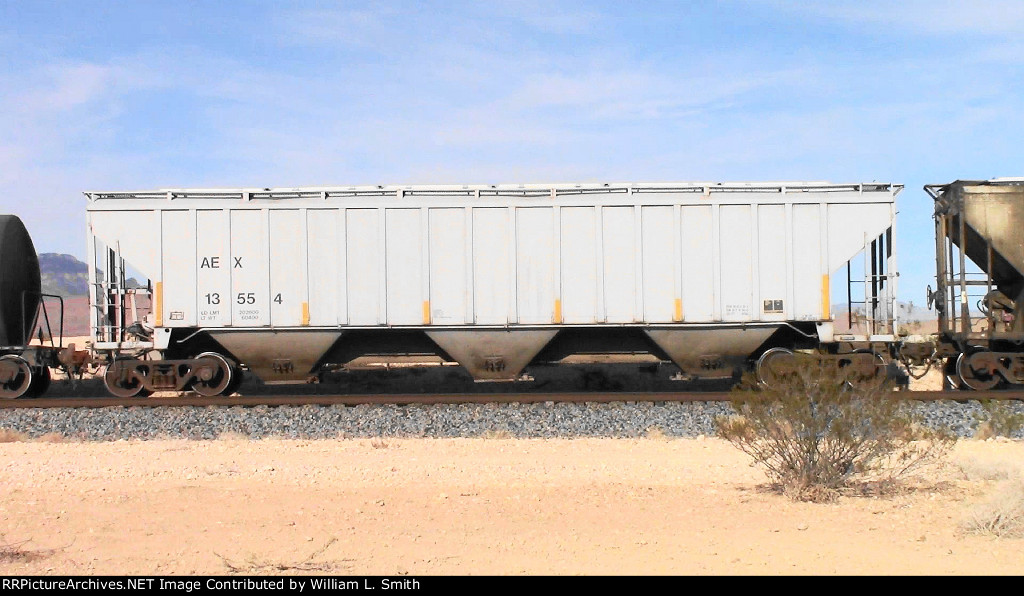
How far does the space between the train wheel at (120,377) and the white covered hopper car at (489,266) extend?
0.03 metres

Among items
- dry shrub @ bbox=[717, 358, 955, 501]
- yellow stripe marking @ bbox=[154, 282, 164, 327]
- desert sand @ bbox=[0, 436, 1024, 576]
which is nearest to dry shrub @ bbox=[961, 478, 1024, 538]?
desert sand @ bbox=[0, 436, 1024, 576]

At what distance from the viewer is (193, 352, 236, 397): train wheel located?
15.2 m

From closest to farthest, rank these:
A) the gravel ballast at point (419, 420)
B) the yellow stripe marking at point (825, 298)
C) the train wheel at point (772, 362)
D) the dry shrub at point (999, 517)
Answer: the dry shrub at point (999, 517) → the gravel ballast at point (419, 420) → the train wheel at point (772, 362) → the yellow stripe marking at point (825, 298)

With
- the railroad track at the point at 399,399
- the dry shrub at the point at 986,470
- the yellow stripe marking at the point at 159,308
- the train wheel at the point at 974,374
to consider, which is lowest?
the dry shrub at the point at 986,470

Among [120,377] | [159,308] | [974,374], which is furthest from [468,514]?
[974,374]

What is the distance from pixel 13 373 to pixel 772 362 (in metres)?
13.2

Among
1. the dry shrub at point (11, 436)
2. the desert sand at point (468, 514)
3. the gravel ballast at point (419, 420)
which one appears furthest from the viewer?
the gravel ballast at point (419, 420)

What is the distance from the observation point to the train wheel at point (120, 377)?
50.1 feet

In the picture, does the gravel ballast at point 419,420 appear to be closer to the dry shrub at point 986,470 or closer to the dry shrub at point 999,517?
the dry shrub at point 986,470

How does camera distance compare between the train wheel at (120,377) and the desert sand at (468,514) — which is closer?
the desert sand at (468,514)

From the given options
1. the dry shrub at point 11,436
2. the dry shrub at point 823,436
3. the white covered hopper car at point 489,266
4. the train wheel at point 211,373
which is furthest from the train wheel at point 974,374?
the dry shrub at point 11,436

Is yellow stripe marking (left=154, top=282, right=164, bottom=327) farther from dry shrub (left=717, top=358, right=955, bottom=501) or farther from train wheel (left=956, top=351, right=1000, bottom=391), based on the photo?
train wheel (left=956, top=351, right=1000, bottom=391)

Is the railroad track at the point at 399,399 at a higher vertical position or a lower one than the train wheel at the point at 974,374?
lower

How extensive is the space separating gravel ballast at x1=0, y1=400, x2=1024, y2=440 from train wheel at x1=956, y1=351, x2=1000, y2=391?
3.70ft
